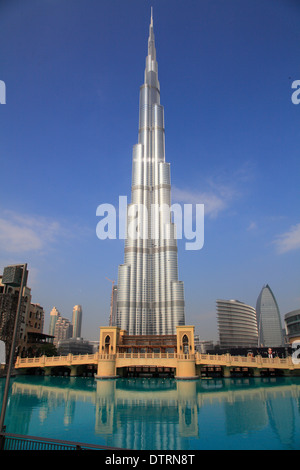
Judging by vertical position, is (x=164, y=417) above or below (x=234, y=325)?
below

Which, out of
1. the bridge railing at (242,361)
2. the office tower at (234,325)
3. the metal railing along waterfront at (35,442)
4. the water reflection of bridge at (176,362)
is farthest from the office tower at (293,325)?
the metal railing along waterfront at (35,442)

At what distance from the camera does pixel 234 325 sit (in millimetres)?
165750

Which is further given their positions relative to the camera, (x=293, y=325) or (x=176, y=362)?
(x=293, y=325)

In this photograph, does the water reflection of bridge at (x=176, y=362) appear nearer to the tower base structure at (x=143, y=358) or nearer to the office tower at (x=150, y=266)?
the tower base structure at (x=143, y=358)

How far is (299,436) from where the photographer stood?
1878cm

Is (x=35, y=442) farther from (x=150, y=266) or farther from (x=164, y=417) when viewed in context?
(x=150, y=266)

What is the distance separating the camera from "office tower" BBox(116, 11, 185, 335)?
169250 mm

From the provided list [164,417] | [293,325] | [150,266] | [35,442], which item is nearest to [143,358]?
[164,417]

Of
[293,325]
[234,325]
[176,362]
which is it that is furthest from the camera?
[234,325]

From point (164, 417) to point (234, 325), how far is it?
15247cm

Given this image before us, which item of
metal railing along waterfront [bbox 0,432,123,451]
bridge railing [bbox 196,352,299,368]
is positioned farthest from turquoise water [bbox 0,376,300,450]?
metal railing along waterfront [bbox 0,432,123,451]

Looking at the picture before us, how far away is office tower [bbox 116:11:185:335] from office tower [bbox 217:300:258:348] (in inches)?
883

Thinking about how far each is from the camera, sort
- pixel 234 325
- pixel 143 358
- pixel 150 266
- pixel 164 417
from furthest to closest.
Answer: pixel 150 266 → pixel 234 325 → pixel 143 358 → pixel 164 417

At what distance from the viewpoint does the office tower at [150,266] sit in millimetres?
169250
